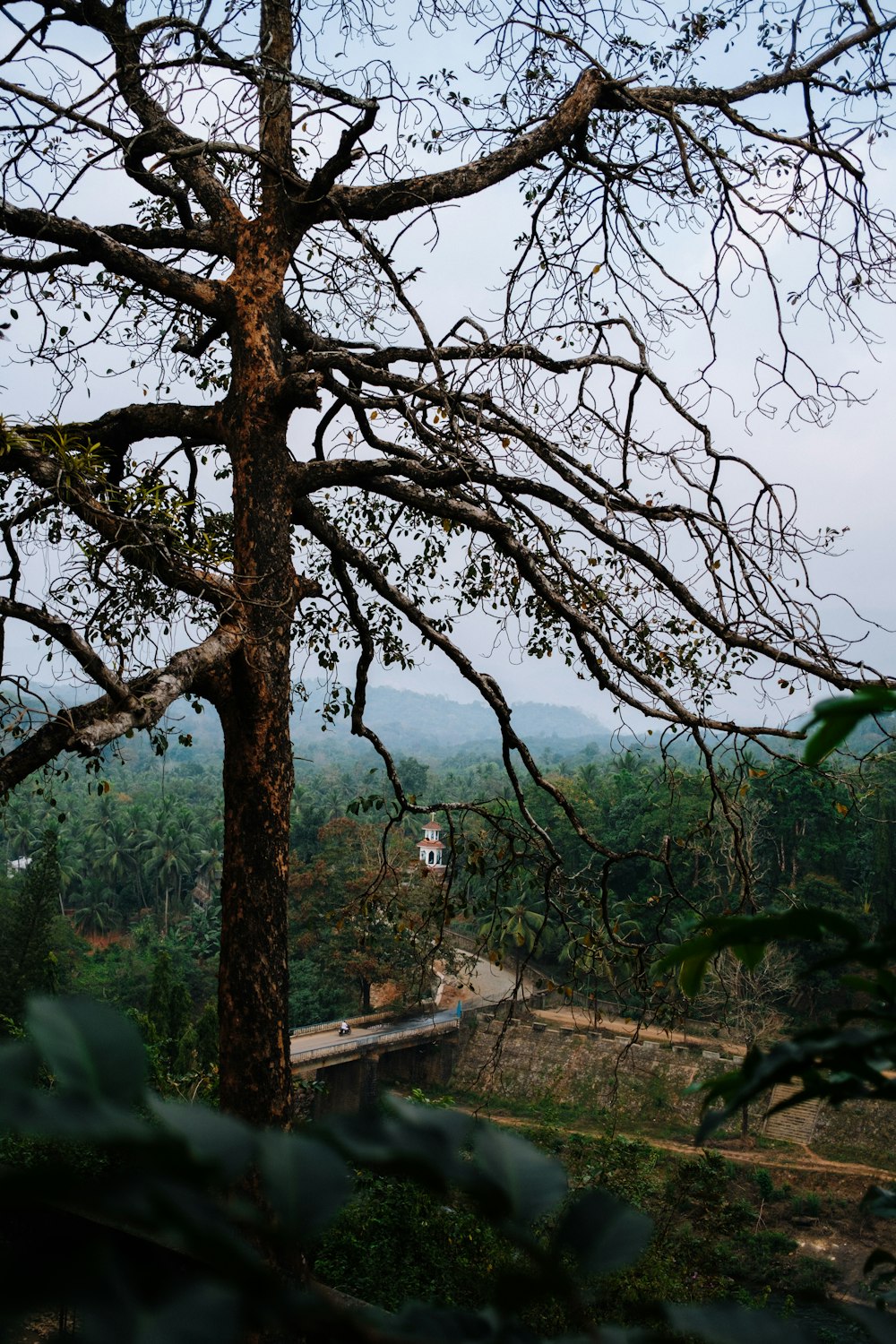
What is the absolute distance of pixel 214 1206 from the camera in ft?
1.17

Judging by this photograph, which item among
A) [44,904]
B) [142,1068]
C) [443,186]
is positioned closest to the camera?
[142,1068]

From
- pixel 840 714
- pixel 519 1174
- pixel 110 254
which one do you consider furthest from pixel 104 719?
pixel 519 1174

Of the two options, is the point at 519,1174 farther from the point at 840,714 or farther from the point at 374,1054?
the point at 374,1054

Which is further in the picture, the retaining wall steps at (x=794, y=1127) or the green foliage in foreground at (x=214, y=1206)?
the retaining wall steps at (x=794, y=1127)

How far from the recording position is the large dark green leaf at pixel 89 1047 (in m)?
0.36

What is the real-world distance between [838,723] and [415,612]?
3.41m

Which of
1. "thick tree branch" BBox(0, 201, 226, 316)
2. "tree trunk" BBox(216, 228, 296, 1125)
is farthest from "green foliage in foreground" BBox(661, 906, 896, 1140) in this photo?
"thick tree branch" BBox(0, 201, 226, 316)

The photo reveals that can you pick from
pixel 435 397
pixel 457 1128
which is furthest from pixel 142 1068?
pixel 435 397

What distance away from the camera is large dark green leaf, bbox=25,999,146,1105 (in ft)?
1.18

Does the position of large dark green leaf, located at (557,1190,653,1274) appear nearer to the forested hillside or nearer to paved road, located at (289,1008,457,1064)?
the forested hillside

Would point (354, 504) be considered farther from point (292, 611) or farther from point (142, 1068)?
point (142, 1068)

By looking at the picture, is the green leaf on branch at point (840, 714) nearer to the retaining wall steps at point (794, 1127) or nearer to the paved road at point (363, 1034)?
the paved road at point (363, 1034)

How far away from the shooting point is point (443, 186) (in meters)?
3.92


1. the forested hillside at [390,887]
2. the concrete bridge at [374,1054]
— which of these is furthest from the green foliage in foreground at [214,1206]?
the concrete bridge at [374,1054]
